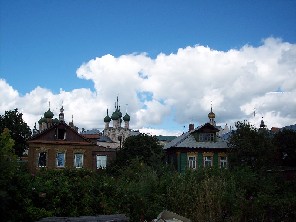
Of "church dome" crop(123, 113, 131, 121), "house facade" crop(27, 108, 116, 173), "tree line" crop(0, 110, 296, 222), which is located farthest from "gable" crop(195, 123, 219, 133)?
"church dome" crop(123, 113, 131, 121)

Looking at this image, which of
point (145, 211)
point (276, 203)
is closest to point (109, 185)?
point (145, 211)

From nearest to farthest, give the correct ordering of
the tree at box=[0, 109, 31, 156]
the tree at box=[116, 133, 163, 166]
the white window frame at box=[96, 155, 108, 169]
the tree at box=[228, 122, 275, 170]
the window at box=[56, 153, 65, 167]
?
the tree at box=[228, 122, 275, 170]
the tree at box=[116, 133, 163, 166]
the window at box=[56, 153, 65, 167]
the white window frame at box=[96, 155, 108, 169]
the tree at box=[0, 109, 31, 156]

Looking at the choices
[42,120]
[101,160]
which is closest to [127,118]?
[42,120]

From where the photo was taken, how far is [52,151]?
121 ft

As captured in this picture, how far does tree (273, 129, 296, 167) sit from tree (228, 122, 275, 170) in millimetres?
3735

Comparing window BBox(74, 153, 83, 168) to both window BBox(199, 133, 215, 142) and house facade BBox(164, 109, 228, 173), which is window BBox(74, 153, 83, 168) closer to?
house facade BBox(164, 109, 228, 173)

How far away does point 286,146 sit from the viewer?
35.6 m

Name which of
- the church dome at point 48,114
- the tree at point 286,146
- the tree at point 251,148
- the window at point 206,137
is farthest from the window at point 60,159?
the church dome at point 48,114

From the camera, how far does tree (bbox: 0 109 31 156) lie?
48.6 meters

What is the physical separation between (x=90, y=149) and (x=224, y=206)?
2976cm

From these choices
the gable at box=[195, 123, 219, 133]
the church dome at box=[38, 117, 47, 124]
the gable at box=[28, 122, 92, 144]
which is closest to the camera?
the gable at box=[28, 122, 92, 144]

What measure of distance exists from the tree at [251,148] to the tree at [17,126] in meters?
31.3

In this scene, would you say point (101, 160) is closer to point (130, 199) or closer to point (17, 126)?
point (17, 126)

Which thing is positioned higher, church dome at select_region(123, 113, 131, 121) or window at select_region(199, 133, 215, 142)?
church dome at select_region(123, 113, 131, 121)
